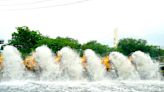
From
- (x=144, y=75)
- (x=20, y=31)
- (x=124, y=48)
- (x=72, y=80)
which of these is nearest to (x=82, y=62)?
(x=72, y=80)

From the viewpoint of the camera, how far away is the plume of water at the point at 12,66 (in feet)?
129

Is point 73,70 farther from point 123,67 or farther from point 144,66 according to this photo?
point 144,66

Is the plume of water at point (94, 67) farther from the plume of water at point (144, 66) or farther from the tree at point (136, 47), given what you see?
the tree at point (136, 47)

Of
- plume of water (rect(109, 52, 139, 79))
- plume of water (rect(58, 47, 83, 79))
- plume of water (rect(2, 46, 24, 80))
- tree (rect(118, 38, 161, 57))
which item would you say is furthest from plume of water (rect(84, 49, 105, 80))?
tree (rect(118, 38, 161, 57))

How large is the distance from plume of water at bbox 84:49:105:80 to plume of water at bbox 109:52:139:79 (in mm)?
1751

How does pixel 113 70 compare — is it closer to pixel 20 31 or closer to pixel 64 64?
pixel 64 64

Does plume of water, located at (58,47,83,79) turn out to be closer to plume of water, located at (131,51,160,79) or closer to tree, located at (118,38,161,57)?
plume of water, located at (131,51,160,79)

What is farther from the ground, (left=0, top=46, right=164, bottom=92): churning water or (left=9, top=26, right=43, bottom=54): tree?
(left=9, top=26, right=43, bottom=54): tree

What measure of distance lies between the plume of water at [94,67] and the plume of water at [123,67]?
5.74ft

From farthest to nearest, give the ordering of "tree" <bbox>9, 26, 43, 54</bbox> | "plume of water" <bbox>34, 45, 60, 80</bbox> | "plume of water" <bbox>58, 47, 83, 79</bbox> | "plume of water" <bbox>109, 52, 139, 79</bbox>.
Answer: "tree" <bbox>9, 26, 43, 54</bbox>
"plume of water" <bbox>109, 52, 139, 79</bbox>
"plume of water" <bbox>58, 47, 83, 79</bbox>
"plume of water" <bbox>34, 45, 60, 80</bbox>

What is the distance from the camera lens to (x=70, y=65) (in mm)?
41562

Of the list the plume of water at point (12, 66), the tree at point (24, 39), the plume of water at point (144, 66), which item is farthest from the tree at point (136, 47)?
the plume of water at point (12, 66)

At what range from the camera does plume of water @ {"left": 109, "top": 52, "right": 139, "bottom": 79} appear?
42938 mm

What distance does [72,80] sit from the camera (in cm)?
3925
